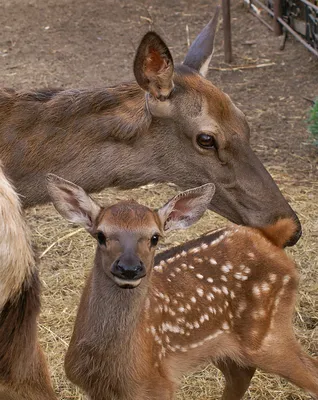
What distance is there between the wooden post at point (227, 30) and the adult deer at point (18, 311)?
6764mm

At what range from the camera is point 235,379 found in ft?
15.4

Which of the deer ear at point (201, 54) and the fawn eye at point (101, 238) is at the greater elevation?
the deer ear at point (201, 54)

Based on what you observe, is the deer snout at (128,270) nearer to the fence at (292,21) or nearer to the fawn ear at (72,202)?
the fawn ear at (72,202)

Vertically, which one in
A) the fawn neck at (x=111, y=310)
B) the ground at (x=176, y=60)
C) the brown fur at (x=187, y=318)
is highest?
the fawn neck at (x=111, y=310)

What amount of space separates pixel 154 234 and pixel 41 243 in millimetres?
2819

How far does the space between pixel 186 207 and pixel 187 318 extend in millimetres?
682

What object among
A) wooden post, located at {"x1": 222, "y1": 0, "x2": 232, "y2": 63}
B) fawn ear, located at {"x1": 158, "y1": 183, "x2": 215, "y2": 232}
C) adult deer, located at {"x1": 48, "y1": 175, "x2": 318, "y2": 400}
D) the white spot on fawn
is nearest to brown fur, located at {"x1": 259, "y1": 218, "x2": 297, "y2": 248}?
adult deer, located at {"x1": 48, "y1": 175, "x2": 318, "y2": 400}

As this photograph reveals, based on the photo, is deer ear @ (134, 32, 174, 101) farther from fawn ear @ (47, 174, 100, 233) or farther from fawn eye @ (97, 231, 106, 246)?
fawn eye @ (97, 231, 106, 246)

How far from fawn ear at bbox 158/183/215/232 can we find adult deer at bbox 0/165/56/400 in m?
0.85

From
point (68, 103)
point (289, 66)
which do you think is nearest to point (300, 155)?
point (289, 66)

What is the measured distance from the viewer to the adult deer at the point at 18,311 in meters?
3.17

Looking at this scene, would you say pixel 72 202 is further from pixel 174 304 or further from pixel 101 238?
pixel 174 304

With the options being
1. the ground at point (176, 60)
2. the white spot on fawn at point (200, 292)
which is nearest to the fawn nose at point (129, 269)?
the white spot on fawn at point (200, 292)

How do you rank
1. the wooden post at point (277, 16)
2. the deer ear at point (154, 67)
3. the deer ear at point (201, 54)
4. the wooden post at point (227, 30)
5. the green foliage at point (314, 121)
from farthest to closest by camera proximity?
the wooden post at point (277, 16)
the wooden post at point (227, 30)
the green foliage at point (314, 121)
the deer ear at point (201, 54)
the deer ear at point (154, 67)
